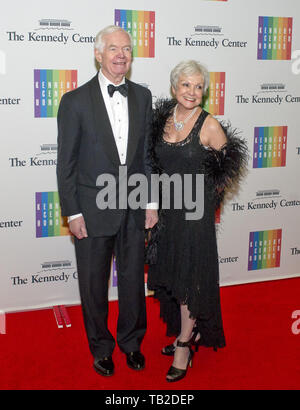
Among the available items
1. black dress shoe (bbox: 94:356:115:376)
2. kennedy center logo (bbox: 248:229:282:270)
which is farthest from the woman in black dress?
kennedy center logo (bbox: 248:229:282:270)

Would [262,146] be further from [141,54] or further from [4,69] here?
[4,69]

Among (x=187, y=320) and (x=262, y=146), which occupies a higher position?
(x=262, y=146)

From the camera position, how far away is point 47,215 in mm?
3633

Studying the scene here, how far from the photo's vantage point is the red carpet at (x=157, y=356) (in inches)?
109

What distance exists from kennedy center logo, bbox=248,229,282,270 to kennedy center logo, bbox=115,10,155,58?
5.30 ft

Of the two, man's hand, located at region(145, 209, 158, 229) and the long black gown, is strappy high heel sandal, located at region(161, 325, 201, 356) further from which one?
man's hand, located at region(145, 209, 158, 229)

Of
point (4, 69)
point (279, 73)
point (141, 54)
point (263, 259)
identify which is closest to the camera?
point (4, 69)

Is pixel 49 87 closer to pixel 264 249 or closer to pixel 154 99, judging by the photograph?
pixel 154 99

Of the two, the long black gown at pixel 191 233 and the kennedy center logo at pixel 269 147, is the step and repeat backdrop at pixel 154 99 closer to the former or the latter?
the kennedy center logo at pixel 269 147

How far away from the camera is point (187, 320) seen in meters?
2.86

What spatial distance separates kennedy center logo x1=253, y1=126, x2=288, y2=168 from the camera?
4.02m

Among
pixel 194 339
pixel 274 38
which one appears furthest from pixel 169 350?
pixel 274 38

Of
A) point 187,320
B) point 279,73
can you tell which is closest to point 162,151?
point 187,320
